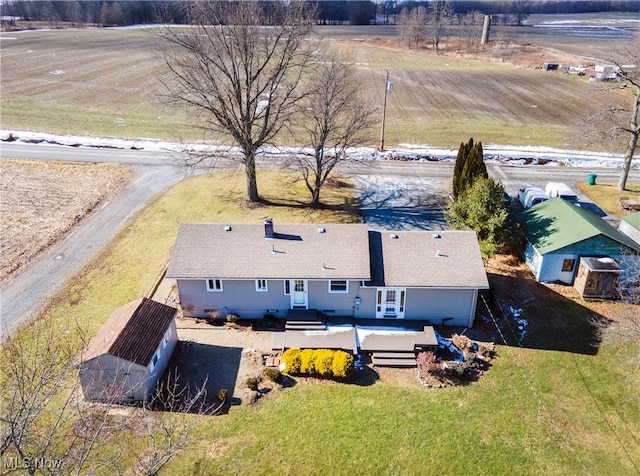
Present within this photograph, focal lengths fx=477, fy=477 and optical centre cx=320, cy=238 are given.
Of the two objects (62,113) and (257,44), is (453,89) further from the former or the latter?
(62,113)

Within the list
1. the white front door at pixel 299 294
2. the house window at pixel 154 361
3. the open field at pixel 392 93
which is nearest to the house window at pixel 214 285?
the white front door at pixel 299 294

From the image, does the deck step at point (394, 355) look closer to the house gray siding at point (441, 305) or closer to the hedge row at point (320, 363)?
the hedge row at point (320, 363)

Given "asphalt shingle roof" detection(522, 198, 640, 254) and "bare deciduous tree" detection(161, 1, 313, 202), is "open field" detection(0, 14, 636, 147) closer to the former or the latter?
"asphalt shingle roof" detection(522, 198, 640, 254)

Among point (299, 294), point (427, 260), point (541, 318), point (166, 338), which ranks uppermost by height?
point (427, 260)

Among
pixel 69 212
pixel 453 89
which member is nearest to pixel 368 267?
pixel 69 212

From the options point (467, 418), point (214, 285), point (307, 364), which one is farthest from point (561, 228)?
point (214, 285)

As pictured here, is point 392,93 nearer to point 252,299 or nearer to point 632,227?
point 632,227
